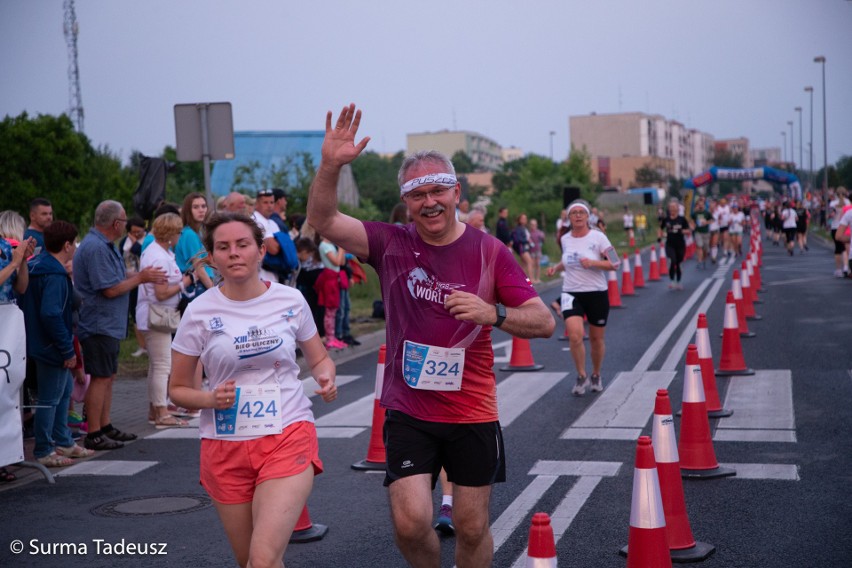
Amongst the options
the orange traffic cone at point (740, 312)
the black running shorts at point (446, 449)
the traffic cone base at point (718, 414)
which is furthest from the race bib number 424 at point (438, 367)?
the orange traffic cone at point (740, 312)

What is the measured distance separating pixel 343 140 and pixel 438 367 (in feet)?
3.52

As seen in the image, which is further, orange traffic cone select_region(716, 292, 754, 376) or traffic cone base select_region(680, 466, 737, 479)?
orange traffic cone select_region(716, 292, 754, 376)

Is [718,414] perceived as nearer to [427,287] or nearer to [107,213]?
[107,213]

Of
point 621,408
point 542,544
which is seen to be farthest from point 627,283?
point 542,544

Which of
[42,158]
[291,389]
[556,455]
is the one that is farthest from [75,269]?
[42,158]

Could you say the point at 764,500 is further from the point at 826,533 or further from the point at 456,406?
the point at 456,406

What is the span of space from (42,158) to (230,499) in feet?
139

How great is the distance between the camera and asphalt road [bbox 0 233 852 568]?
6312 mm

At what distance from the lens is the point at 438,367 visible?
471cm

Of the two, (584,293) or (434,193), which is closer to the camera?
(434,193)

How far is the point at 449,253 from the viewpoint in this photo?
477cm

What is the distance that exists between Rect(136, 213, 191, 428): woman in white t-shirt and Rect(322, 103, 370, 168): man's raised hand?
6.03 metres

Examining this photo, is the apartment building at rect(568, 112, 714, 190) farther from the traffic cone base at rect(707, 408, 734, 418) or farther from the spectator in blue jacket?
the spectator in blue jacket

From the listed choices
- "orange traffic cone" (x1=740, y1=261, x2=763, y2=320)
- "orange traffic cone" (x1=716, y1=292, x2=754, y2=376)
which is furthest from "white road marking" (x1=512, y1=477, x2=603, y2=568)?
"orange traffic cone" (x1=740, y1=261, x2=763, y2=320)
